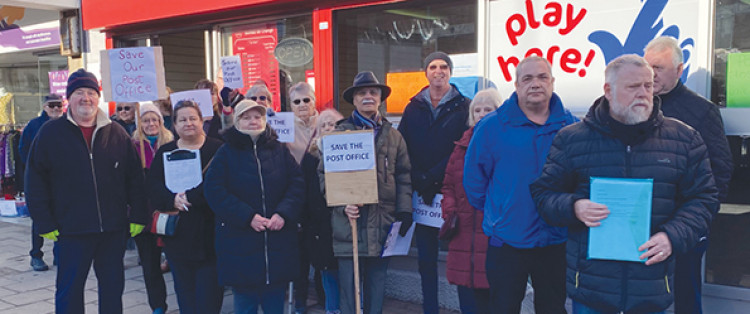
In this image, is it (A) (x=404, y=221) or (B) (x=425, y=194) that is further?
(B) (x=425, y=194)

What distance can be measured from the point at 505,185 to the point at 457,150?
2.56ft

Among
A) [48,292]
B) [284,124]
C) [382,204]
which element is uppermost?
[284,124]

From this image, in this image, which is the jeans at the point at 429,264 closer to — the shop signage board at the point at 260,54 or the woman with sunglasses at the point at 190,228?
the woman with sunglasses at the point at 190,228

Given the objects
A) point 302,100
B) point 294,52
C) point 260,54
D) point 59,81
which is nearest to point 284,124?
point 302,100

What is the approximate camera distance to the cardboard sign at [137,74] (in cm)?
512

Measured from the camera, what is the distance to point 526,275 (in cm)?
329

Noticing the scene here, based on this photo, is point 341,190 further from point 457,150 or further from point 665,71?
point 665,71

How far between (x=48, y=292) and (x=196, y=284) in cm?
264

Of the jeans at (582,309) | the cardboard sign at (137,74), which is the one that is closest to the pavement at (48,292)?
the cardboard sign at (137,74)

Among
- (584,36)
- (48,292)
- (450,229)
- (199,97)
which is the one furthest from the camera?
(48,292)

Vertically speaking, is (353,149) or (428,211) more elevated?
(353,149)

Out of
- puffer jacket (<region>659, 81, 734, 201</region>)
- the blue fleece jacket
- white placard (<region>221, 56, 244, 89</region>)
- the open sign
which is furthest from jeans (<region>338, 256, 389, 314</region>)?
the open sign

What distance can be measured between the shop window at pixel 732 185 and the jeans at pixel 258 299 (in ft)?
10.4

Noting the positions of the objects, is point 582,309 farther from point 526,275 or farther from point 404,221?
point 404,221
